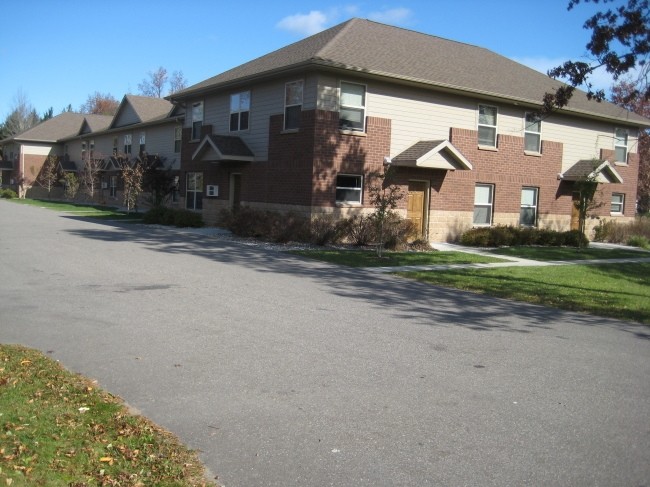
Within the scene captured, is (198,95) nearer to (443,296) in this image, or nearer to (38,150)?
(443,296)

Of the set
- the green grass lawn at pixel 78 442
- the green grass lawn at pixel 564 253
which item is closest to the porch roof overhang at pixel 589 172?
the green grass lawn at pixel 564 253

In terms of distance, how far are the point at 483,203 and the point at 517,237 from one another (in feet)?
7.09

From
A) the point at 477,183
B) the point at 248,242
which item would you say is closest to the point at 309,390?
the point at 248,242

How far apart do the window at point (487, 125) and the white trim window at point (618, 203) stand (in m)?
8.93

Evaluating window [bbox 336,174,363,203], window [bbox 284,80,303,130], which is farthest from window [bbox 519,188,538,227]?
window [bbox 284,80,303,130]

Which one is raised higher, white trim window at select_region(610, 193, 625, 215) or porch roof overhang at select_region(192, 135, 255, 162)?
porch roof overhang at select_region(192, 135, 255, 162)

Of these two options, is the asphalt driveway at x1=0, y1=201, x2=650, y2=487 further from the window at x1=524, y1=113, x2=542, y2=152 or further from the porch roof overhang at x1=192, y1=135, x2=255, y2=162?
the window at x1=524, y1=113, x2=542, y2=152

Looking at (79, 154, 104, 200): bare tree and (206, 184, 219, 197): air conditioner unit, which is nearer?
(206, 184, 219, 197): air conditioner unit

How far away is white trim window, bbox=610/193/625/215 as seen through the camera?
97.8 feet

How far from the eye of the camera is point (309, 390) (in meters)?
5.91

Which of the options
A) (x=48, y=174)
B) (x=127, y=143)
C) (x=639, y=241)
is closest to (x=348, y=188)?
(x=639, y=241)

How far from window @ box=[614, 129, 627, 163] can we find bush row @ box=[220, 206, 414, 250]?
13.8 m

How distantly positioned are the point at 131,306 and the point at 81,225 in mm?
16399

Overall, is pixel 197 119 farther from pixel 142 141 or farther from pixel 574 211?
pixel 574 211
